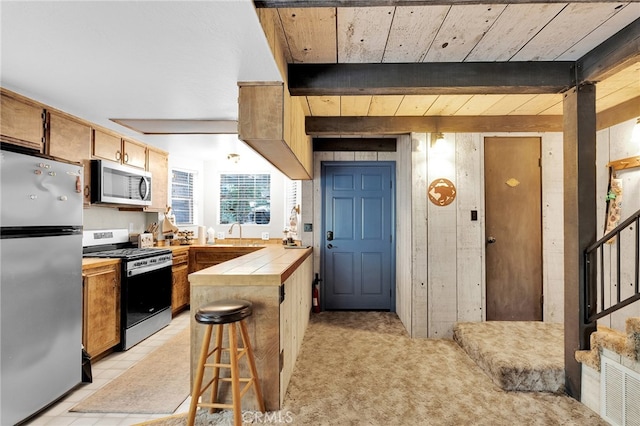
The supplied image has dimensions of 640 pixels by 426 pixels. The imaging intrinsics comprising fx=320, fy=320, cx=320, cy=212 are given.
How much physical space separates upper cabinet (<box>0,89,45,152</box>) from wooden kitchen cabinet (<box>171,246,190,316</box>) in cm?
203

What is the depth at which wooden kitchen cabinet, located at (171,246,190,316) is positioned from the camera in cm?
414

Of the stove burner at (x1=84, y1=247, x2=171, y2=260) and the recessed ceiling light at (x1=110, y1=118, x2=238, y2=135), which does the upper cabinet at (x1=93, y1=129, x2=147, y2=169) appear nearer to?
the recessed ceiling light at (x1=110, y1=118, x2=238, y2=135)

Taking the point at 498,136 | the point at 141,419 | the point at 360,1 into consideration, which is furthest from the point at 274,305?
the point at 498,136

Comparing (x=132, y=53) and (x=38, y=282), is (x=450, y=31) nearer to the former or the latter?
(x=132, y=53)

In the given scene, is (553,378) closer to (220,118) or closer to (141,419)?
(141,419)

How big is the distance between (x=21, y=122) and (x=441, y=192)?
12.2ft

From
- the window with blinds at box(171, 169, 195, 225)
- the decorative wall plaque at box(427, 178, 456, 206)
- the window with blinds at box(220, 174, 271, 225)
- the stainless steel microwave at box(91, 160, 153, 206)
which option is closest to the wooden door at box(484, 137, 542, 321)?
the decorative wall plaque at box(427, 178, 456, 206)

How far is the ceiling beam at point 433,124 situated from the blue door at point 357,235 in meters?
1.04

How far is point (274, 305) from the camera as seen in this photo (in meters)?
2.12

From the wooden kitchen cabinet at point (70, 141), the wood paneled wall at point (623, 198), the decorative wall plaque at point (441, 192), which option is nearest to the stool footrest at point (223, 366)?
the wooden kitchen cabinet at point (70, 141)

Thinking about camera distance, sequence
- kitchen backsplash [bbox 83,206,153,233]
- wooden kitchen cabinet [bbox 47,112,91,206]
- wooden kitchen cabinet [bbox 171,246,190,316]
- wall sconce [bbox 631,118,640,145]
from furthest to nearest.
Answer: wooden kitchen cabinet [bbox 171,246,190,316]
kitchen backsplash [bbox 83,206,153,233]
wooden kitchen cabinet [bbox 47,112,91,206]
wall sconce [bbox 631,118,640,145]

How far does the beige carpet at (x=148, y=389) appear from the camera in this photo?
7.22 ft

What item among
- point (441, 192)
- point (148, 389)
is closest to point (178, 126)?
point (148, 389)

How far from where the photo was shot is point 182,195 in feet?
17.0
